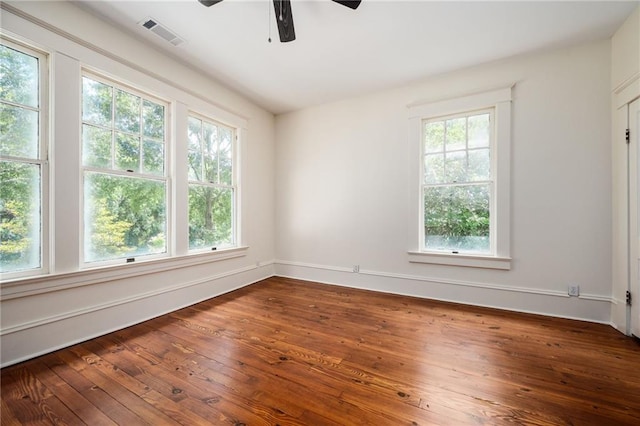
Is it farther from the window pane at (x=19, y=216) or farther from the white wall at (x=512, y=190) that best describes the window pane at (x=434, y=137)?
the window pane at (x=19, y=216)

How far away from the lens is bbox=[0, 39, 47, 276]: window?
1861 millimetres

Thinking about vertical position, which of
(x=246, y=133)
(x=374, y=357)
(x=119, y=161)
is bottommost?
(x=374, y=357)

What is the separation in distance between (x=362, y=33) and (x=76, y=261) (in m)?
3.37

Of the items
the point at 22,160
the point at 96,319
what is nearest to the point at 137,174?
the point at 22,160

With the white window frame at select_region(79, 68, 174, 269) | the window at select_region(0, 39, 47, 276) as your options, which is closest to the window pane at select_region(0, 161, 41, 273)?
the window at select_region(0, 39, 47, 276)

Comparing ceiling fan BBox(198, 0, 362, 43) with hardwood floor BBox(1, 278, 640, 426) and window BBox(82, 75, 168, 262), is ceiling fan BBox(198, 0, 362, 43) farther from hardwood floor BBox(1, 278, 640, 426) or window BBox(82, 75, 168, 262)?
hardwood floor BBox(1, 278, 640, 426)

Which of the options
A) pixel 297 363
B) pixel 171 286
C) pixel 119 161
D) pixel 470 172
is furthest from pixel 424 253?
pixel 119 161

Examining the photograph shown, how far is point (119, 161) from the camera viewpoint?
2.51m

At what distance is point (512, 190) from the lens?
2.87 metres

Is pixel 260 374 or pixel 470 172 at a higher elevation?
pixel 470 172

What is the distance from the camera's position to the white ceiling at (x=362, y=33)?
7.08ft

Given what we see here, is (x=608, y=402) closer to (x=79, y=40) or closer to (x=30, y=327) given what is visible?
(x=30, y=327)

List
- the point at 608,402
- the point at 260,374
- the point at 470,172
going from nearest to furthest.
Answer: the point at 608,402, the point at 260,374, the point at 470,172

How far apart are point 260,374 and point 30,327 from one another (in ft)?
5.98
